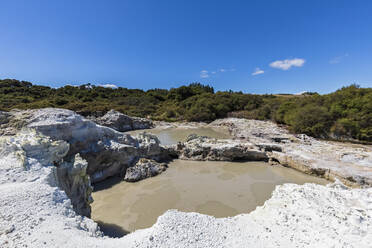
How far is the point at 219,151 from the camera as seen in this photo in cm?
898

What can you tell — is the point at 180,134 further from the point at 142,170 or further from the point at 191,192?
the point at 191,192

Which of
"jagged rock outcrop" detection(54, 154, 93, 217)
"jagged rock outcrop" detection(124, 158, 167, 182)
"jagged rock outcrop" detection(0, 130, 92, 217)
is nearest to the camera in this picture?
"jagged rock outcrop" detection(0, 130, 92, 217)

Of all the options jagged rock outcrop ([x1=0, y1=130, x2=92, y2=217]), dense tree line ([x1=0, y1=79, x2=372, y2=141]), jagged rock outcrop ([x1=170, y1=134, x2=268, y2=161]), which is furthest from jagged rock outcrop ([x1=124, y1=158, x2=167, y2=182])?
dense tree line ([x1=0, y1=79, x2=372, y2=141])

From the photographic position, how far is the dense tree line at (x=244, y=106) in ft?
41.4

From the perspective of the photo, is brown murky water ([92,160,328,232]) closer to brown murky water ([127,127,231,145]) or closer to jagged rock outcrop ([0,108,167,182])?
jagged rock outcrop ([0,108,167,182])

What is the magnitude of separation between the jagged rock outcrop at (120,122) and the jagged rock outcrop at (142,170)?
Answer: 15.4 m

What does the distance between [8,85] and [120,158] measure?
53.4m

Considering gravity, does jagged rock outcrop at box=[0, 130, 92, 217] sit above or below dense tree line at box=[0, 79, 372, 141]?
below

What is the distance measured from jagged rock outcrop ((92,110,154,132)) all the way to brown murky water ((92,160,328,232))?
1572 cm

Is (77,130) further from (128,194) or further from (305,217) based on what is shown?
(305,217)

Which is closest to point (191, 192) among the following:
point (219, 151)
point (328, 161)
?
point (219, 151)

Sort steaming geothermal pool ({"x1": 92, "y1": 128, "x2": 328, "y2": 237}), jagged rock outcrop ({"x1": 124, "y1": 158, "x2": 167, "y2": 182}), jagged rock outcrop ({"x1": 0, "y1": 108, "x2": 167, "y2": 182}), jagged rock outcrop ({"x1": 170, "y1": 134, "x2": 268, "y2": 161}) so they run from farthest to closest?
jagged rock outcrop ({"x1": 170, "y1": 134, "x2": 268, "y2": 161})
jagged rock outcrop ({"x1": 124, "y1": 158, "x2": 167, "y2": 182})
jagged rock outcrop ({"x1": 0, "y1": 108, "x2": 167, "y2": 182})
steaming geothermal pool ({"x1": 92, "y1": 128, "x2": 328, "y2": 237})

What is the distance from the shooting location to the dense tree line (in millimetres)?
12617

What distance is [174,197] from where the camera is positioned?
570cm
